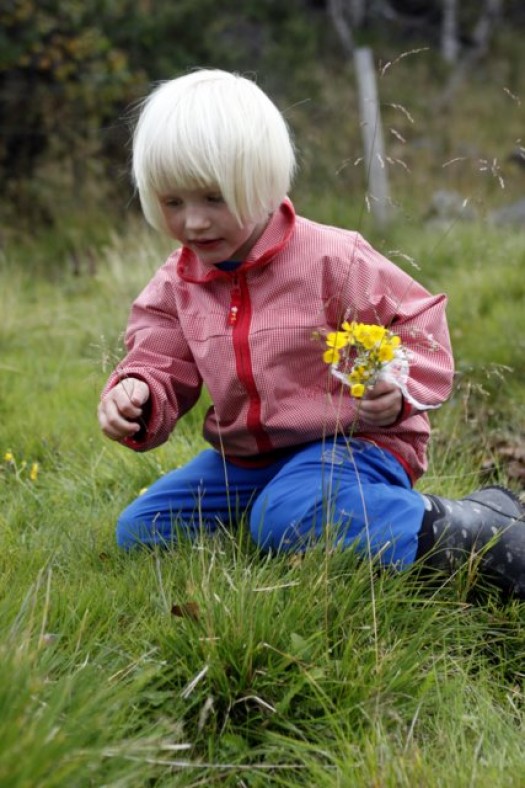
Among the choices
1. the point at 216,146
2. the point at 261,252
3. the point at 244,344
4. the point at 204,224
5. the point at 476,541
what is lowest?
the point at 476,541

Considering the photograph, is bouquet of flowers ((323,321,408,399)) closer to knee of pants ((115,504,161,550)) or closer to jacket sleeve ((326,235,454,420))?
jacket sleeve ((326,235,454,420))

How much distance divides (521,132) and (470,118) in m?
1.04

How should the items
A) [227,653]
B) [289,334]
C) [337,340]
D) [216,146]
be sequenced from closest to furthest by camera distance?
1. [227,653]
2. [337,340]
3. [216,146]
4. [289,334]

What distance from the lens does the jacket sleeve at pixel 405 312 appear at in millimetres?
2920

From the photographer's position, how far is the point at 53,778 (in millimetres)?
1710

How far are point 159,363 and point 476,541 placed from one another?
3.50 feet

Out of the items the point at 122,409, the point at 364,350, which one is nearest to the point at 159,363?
the point at 122,409

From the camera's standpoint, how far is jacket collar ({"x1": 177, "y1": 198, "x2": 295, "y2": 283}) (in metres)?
3.00

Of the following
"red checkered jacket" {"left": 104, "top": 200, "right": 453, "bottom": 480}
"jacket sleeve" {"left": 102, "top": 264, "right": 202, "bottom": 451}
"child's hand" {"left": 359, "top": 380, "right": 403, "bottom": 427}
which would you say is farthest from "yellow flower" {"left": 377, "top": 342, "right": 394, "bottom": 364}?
"jacket sleeve" {"left": 102, "top": 264, "right": 202, "bottom": 451}

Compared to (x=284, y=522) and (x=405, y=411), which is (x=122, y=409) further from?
(x=405, y=411)

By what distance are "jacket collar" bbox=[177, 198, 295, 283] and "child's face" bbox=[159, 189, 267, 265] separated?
0.17ft

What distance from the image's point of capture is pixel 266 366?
3.00 metres

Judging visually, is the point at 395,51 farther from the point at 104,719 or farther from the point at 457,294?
the point at 104,719

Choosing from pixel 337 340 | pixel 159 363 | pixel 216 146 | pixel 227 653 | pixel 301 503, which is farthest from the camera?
pixel 159 363
